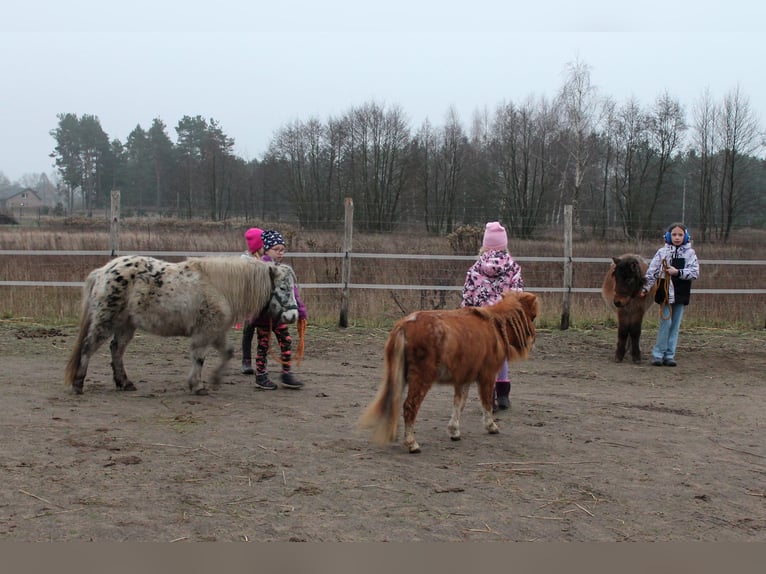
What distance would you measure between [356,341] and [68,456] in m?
5.86

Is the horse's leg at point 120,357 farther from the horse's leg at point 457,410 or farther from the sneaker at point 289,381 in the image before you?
the horse's leg at point 457,410

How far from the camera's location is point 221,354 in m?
6.76

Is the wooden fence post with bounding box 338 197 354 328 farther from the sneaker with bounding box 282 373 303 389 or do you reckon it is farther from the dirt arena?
the sneaker with bounding box 282 373 303 389

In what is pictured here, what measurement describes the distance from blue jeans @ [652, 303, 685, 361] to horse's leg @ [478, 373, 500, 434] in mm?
4343

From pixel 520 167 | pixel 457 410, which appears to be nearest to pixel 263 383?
pixel 457 410

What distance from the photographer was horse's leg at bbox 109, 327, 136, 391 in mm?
6613

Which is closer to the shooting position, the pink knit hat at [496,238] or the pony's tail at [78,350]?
the pink knit hat at [496,238]

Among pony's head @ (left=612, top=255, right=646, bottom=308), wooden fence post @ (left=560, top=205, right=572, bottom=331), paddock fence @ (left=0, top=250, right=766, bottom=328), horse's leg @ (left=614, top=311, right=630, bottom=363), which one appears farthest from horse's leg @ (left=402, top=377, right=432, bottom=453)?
wooden fence post @ (left=560, top=205, right=572, bottom=331)

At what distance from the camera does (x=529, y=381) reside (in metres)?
7.82

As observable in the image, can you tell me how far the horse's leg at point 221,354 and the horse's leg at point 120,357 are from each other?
78cm

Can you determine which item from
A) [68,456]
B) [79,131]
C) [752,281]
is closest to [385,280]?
[752,281]

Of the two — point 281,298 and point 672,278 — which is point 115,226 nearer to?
point 281,298

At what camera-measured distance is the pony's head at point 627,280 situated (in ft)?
28.7

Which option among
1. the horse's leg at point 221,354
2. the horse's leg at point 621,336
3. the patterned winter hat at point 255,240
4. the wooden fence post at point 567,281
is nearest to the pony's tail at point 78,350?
the horse's leg at point 221,354
